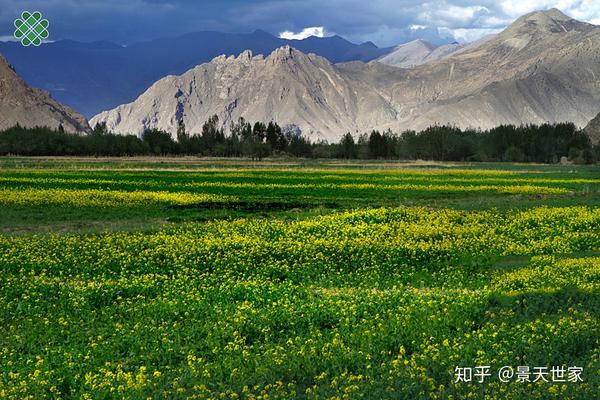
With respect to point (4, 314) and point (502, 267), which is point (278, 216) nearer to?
point (502, 267)

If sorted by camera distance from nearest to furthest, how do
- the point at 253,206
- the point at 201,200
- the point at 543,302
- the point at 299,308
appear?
1. the point at 299,308
2. the point at 543,302
3. the point at 253,206
4. the point at 201,200

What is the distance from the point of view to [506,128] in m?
196

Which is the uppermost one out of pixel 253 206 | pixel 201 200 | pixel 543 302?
pixel 543 302

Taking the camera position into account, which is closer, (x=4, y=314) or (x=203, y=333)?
(x=203, y=333)

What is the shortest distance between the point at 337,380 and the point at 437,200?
132ft

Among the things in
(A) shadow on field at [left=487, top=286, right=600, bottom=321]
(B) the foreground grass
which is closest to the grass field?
(A) shadow on field at [left=487, top=286, right=600, bottom=321]

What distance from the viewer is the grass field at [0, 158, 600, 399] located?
452 inches

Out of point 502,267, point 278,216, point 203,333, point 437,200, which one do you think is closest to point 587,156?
point 437,200

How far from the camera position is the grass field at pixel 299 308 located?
11.5 meters

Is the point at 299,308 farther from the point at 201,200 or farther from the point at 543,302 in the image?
the point at 201,200

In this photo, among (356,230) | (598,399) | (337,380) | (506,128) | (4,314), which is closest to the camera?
(598,399)

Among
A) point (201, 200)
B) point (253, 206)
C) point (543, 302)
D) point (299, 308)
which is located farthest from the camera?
point (201, 200)

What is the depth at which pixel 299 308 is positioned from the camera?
16.0 metres

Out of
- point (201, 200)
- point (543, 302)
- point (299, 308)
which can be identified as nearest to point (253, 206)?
point (201, 200)
